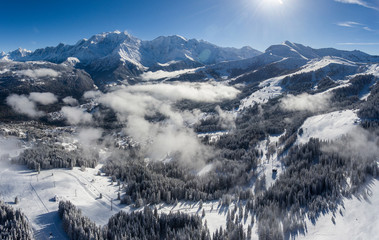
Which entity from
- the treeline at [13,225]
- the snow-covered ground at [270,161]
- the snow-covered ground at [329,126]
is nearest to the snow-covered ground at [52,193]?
the treeline at [13,225]

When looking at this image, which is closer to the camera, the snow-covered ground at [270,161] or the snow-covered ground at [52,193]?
the snow-covered ground at [52,193]

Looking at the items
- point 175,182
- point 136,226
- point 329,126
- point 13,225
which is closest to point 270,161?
point 329,126

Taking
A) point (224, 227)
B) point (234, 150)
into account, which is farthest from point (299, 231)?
point (234, 150)

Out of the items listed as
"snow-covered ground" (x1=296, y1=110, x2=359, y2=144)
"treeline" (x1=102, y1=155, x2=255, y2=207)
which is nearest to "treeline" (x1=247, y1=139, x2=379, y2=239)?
"treeline" (x1=102, y1=155, x2=255, y2=207)

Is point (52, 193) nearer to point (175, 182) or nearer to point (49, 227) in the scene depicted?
point (49, 227)

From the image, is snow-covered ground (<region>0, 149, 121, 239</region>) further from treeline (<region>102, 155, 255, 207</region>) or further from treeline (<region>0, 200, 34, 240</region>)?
treeline (<region>102, 155, 255, 207</region>)

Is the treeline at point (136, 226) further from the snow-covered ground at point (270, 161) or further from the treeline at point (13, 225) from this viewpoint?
the snow-covered ground at point (270, 161)

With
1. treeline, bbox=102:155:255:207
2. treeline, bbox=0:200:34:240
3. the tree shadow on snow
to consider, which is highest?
treeline, bbox=0:200:34:240
